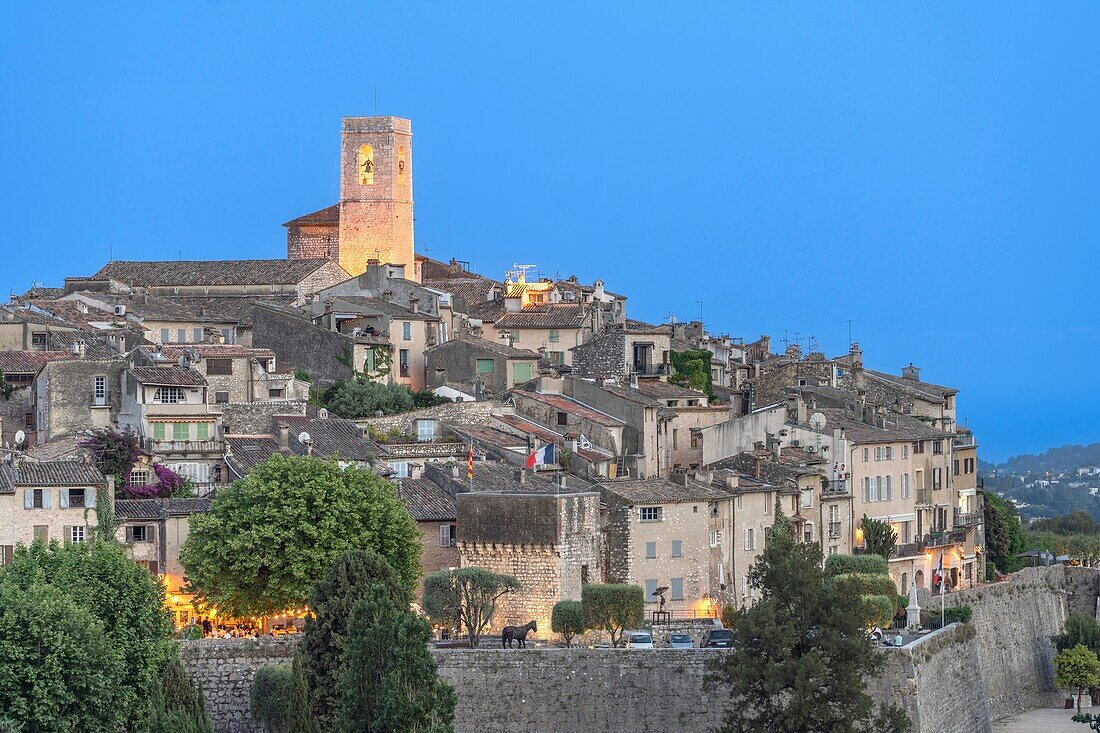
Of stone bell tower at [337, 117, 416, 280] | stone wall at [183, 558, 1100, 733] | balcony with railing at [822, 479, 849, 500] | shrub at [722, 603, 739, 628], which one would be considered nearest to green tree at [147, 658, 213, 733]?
stone wall at [183, 558, 1100, 733]

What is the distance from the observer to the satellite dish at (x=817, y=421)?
86312 mm

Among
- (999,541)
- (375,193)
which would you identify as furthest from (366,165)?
(999,541)

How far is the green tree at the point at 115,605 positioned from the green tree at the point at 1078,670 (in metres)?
34.6

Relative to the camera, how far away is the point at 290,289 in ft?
343

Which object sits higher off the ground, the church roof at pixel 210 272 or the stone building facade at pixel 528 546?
the church roof at pixel 210 272

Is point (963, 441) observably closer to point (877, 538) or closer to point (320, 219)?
point (877, 538)

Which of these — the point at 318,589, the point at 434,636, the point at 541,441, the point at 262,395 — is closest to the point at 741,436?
the point at 541,441

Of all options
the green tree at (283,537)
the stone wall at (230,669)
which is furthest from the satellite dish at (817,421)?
the stone wall at (230,669)

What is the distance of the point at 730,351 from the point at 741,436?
20432mm

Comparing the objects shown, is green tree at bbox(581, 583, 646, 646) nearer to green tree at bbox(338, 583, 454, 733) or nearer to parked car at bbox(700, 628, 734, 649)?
parked car at bbox(700, 628, 734, 649)

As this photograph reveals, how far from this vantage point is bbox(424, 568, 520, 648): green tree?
65125mm

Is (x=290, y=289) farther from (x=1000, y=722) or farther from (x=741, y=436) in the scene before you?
(x=1000, y=722)

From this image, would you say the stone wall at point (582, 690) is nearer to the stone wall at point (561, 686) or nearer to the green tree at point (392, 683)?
the stone wall at point (561, 686)

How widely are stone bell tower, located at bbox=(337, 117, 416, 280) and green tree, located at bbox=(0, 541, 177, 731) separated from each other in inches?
2121
